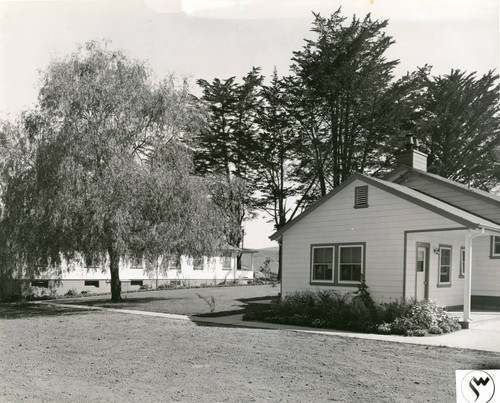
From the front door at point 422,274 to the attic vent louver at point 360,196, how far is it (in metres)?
2.17

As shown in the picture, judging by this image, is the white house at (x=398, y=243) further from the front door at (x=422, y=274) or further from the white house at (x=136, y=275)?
the white house at (x=136, y=275)

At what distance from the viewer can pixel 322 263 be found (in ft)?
58.2

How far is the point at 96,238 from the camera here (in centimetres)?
1941

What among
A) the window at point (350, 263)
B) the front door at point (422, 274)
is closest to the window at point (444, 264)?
the front door at point (422, 274)

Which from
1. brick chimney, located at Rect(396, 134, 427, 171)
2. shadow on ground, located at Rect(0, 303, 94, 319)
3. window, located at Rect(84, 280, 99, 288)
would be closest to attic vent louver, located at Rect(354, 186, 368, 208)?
brick chimney, located at Rect(396, 134, 427, 171)

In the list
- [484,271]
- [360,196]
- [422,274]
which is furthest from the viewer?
[484,271]

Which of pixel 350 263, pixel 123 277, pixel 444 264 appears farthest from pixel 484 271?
pixel 123 277

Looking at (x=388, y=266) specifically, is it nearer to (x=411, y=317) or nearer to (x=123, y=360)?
(x=411, y=317)

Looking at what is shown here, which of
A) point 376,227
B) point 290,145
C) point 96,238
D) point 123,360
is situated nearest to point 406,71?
point 290,145

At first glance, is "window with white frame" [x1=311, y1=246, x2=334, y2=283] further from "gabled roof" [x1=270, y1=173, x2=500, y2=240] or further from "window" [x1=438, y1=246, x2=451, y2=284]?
"window" [x1=438, y1=246, x2=451, y2=284]

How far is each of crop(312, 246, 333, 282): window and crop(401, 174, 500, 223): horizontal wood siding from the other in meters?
5.61

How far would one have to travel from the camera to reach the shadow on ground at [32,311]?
18578 millimetres

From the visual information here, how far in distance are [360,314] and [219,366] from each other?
21.3 feet

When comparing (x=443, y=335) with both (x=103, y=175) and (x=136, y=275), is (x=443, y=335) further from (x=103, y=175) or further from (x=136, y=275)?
(x=136, y=275)
